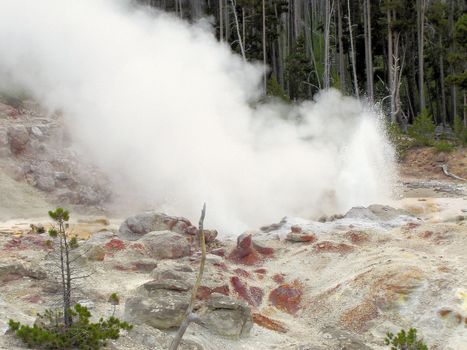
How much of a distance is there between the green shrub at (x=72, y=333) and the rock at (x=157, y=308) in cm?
88

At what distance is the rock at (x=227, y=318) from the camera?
612 centimetres

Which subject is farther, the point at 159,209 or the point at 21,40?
the point at 21,40

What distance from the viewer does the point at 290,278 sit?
8.16 m

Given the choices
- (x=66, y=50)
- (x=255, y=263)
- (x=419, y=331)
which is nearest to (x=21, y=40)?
(x=66, y=50)

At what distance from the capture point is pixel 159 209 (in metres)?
12.8

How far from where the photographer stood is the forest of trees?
78.8 ft

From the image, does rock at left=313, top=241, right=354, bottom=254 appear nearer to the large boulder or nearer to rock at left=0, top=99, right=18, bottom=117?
the large boulder

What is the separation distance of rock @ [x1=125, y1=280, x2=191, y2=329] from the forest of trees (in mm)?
18008

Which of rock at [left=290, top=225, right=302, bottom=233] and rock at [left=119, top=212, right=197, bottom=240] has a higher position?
rock at [left=119, top=212, right=197, bottom=240]

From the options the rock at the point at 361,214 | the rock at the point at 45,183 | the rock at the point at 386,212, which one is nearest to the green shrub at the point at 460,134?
the rock at the point at 386,212

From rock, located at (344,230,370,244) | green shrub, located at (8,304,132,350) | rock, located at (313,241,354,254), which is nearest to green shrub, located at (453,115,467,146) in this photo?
rock, located at (344,230,370,244)

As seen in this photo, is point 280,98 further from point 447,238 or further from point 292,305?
point 292,305

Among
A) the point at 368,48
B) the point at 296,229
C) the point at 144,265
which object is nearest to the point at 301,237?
the point at 296,229

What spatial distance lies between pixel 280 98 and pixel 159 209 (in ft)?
28.4
